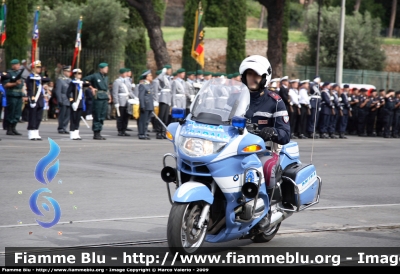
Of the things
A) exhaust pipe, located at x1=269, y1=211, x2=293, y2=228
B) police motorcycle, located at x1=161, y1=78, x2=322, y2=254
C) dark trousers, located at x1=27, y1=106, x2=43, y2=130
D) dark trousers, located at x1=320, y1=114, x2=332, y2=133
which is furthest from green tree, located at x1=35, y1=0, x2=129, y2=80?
police motorcycle, located at x1=161, y1=78, x2=322, y2=254

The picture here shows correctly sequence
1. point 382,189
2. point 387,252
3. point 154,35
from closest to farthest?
point 387,252
point 382,189
point 154,35

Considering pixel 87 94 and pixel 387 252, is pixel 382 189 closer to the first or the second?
pixel 387 252

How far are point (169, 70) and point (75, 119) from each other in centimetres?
477

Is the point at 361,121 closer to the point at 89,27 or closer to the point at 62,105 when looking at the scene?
the point at 62,105

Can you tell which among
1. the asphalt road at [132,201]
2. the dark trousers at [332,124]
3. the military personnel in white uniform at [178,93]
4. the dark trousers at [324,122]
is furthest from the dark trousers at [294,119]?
the asphalt road at [132,201]

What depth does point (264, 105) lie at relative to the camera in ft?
25.3

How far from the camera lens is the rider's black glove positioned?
7148 mm

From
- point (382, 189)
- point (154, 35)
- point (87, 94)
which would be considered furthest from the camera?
point (154, 35)

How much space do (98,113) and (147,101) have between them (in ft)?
6.46

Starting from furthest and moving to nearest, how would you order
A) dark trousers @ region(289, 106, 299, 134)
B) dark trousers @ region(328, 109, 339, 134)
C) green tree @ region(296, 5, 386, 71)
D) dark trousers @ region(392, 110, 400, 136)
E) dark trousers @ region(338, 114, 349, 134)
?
green tree @ region(296, 5, 386, 71) → dark trousers @ region(392, 110, 400, 136) → dark trousers @ region(338, 114, 349, 134) → dark trousers @ region(328, 109, 339, 134) → dark trousers @ region(289, 106, 299, 134)

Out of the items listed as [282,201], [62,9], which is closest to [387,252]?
[282,201]

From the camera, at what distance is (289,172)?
7.92m

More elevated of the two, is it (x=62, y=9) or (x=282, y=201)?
(x=62, y=9)

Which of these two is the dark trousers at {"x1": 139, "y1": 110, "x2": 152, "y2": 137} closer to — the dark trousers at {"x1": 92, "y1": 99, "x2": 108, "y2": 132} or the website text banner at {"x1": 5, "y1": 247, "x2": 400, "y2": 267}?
the dark trousers at {"x1": 92, "y1": 99, "x2": 108, "y2": 132}
